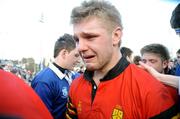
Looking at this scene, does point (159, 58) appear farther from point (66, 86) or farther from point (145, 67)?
point (145, 67)

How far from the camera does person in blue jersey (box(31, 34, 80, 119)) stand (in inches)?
131

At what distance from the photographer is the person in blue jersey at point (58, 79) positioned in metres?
3.33

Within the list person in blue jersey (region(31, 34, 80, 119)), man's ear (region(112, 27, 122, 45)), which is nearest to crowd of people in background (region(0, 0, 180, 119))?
man's ear (region(112, 27, 122, 45))

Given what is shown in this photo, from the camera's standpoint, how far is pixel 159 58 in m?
3.66

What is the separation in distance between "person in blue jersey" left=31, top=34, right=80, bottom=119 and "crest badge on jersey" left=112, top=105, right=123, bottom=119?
5.19ft

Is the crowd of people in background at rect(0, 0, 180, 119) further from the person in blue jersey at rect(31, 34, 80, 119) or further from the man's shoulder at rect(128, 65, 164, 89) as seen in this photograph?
the person in blue jersey at rect(31, 34, 80, 119)

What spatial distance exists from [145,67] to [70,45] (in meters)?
1.86

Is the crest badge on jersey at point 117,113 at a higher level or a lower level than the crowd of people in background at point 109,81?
lower

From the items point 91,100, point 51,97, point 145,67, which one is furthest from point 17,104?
point 51,97

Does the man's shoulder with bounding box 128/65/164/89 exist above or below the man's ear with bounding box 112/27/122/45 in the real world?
below

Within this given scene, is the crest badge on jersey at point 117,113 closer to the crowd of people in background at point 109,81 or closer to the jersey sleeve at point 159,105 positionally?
the crowd of people in background at point 109,81

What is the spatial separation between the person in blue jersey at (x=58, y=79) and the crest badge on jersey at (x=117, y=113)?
62.2 inches

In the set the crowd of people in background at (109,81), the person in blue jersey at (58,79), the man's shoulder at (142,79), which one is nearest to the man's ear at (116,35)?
the crowd of people in background at (109,81)

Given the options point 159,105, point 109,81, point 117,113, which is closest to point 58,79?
point 109,81
